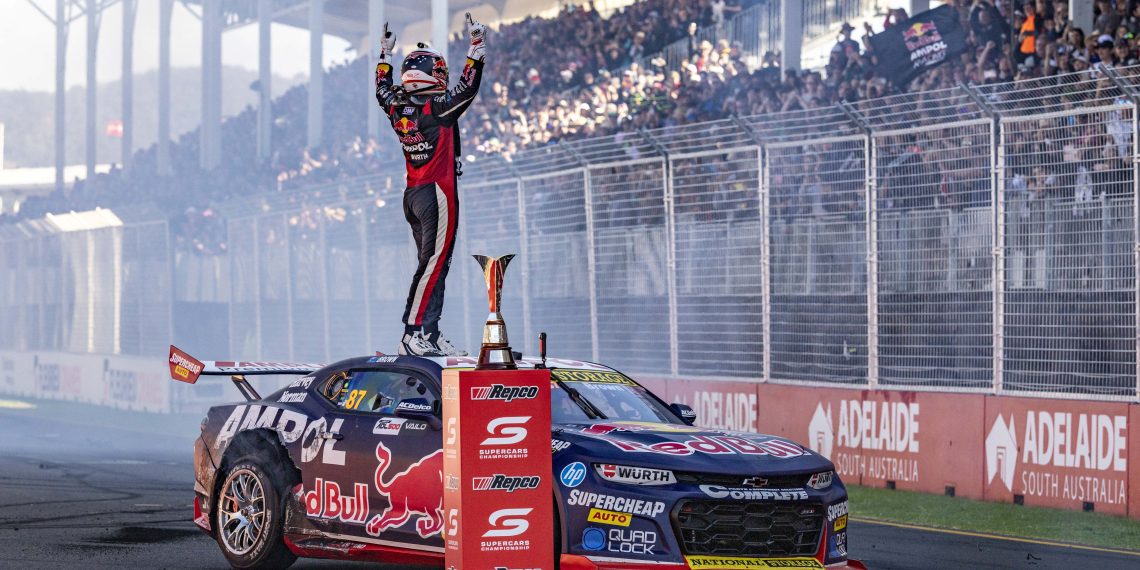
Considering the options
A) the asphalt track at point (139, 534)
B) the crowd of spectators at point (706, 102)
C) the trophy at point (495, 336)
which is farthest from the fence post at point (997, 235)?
the trophy at point (495, 336)

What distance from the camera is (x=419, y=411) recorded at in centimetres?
748

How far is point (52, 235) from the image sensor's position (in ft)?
111

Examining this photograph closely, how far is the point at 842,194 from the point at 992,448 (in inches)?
116

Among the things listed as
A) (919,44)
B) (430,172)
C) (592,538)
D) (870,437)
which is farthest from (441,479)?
(919,44)

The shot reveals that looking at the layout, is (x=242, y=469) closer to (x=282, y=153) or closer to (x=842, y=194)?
(x=842, y=194)

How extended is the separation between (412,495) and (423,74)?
337 centimetres

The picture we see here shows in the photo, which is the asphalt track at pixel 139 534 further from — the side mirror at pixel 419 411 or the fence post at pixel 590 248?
the fence post at pixel 590 248

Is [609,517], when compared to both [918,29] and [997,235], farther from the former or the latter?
[918,29]

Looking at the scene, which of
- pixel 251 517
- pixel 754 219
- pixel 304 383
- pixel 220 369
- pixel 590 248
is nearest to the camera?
pixel 251 517

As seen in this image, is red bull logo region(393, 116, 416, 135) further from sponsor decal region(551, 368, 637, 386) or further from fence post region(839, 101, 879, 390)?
fence post region(839, 101, 879, 390)

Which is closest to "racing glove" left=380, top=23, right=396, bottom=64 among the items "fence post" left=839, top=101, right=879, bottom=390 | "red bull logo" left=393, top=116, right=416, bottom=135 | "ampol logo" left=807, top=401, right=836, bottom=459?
"red bull logo" left=393, top=116, right=416, bottom=135

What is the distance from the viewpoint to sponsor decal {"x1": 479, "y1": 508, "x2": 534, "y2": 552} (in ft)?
21.5

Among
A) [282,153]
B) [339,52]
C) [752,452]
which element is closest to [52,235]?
[282,153]

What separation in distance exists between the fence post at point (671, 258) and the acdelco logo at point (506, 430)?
32.5 feet
